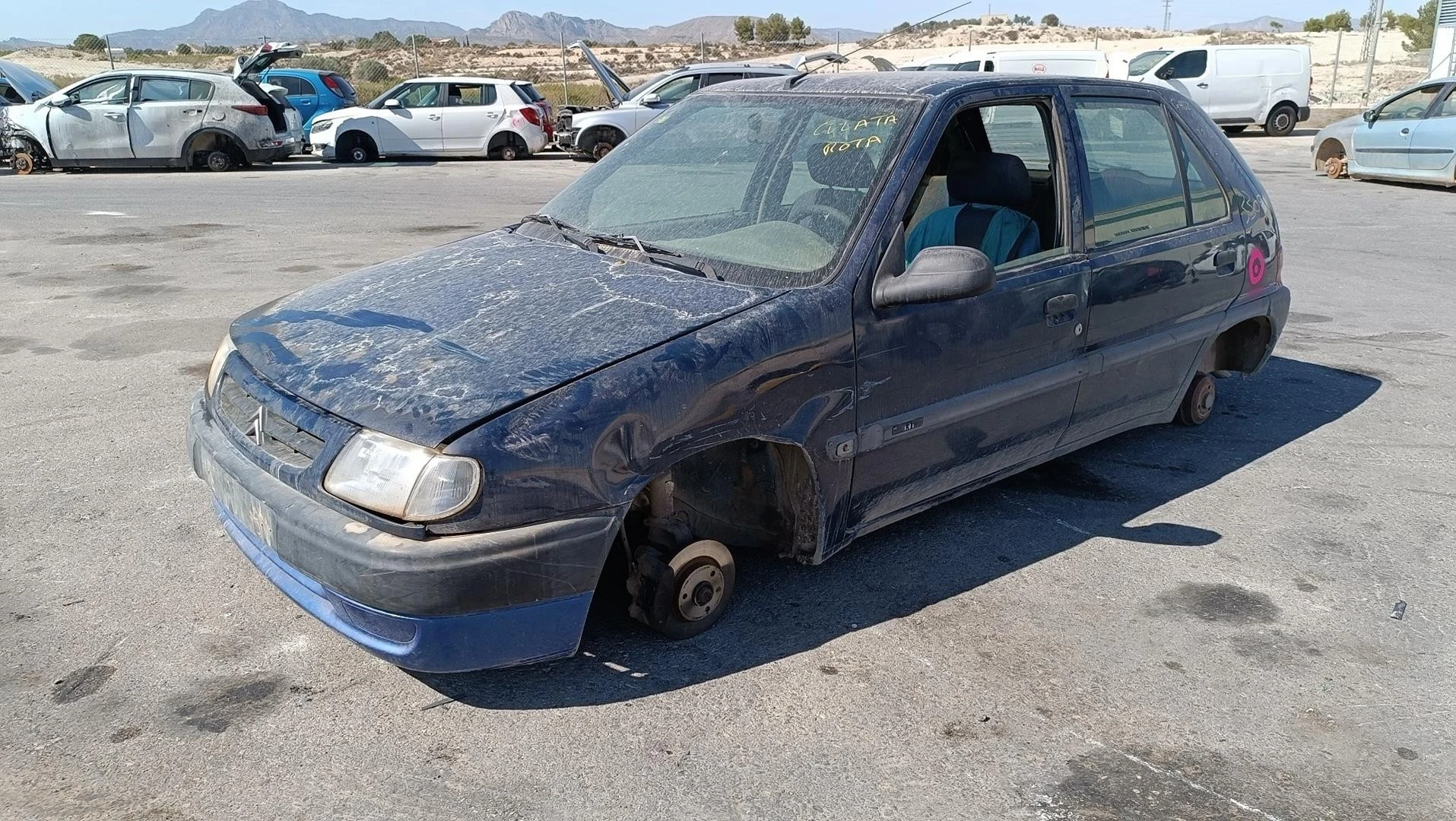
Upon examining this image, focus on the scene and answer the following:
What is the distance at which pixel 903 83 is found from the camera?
4238 millimetres

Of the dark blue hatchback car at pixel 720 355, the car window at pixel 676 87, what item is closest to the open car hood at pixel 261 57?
the car window at pixel 676 87

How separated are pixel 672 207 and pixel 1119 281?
1.78 meters

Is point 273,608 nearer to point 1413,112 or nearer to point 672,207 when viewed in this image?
point 672,207

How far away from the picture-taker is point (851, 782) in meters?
2.90

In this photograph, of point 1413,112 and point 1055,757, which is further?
point 1413,112

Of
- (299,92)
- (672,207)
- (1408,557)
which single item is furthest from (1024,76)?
(299,92)

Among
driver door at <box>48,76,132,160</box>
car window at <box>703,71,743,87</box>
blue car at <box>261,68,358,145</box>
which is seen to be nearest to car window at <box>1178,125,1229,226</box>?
car window at <box>703,71,743,87</box>

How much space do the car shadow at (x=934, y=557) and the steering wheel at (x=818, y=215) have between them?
47.9 inches

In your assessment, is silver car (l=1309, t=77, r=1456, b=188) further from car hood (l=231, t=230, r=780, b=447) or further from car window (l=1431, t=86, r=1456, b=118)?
car hood (l=231, t=230, r=780, b=447)

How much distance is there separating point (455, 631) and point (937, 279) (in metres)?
1.77

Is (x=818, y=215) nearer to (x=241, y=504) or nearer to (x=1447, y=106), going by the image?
(x=241, y=504)

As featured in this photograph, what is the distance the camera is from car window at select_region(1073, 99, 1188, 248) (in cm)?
449

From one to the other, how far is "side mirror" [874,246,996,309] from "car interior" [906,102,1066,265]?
562 millimetres

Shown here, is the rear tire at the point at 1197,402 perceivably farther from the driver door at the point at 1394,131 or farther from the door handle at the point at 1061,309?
the driver door at the point at 1394,131
